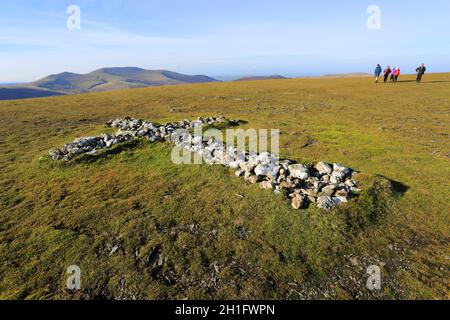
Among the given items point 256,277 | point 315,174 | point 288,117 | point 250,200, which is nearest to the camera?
point 256,277

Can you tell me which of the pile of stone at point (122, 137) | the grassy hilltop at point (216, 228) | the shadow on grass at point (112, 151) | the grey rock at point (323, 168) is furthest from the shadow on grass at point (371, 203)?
the shadow on grass at point (112, 151)

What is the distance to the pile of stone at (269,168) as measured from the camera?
13312mm

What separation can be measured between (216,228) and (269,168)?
199 inches

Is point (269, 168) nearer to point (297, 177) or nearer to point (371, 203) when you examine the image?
point (297, 177)

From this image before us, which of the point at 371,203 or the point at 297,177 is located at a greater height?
the point at 297,177

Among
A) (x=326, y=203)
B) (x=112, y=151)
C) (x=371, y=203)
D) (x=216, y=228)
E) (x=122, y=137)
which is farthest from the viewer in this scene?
(x=122, y=137)

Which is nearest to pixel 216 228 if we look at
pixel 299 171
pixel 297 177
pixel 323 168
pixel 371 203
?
pixel 297 177

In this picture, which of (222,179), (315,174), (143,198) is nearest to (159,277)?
(143,198)

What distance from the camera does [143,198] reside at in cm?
1418

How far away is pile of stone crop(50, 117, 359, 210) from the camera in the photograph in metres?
13.3

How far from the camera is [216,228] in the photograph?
11820 mm
